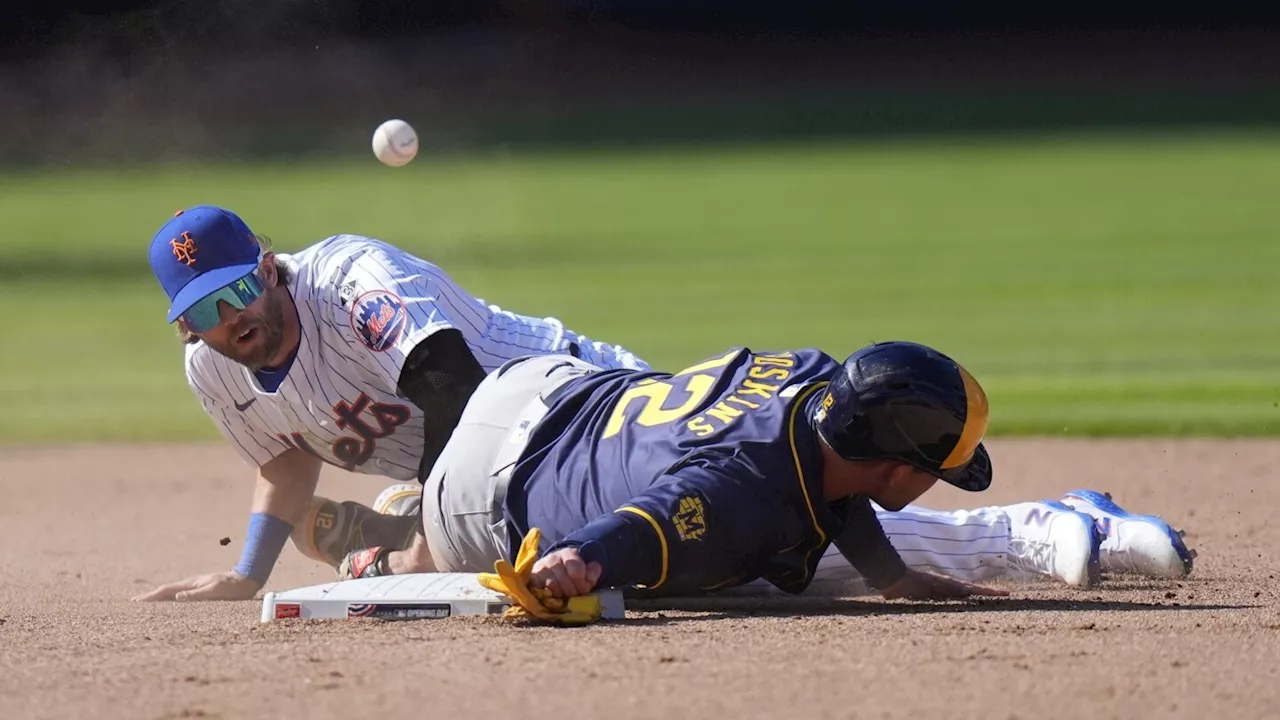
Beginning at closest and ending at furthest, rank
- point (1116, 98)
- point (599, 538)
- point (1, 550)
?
point (599, 538), point (1, 550), point (1116, 98)

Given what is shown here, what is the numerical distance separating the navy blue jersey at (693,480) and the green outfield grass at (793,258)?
416 cm

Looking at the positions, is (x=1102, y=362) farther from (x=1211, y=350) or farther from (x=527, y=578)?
(x=527, y=578)

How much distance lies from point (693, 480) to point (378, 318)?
3.93 feet

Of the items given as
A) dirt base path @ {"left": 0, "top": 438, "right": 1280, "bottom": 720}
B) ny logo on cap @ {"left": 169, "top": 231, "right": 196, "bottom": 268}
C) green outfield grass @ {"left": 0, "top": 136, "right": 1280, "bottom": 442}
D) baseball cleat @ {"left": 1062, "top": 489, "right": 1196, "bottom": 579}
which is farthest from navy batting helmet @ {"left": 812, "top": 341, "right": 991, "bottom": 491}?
green outfield grass @ {"left": 0, "top": 136, "right": 1280, "bottom": 442}

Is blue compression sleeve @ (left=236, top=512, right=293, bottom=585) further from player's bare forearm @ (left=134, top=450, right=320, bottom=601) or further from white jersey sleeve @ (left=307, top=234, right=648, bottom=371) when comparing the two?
white jersey sleeve @ (left=307, top=234, right=648, bottom=371)

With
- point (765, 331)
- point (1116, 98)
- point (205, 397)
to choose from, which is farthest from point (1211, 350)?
point (1116, 98)

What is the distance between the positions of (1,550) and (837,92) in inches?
813

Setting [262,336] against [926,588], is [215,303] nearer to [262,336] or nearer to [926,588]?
[262,336]

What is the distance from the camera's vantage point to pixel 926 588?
3.72 metres

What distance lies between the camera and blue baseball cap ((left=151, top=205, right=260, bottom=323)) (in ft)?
13.2

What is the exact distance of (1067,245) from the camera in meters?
14.3

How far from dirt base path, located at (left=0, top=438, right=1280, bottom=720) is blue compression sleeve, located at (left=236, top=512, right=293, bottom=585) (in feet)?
0.69

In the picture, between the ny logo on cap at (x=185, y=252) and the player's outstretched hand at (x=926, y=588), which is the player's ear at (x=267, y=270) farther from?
the player's outstretched hand at (x=926, y=588)

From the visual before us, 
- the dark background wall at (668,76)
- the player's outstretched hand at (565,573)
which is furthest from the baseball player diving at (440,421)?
the dark background wall at (668,76)
